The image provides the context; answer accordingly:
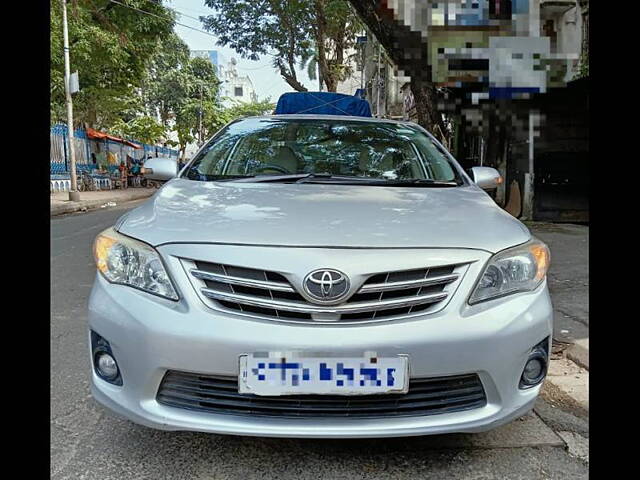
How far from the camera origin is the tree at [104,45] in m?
17.5

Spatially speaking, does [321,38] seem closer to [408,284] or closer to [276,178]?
[276,178]

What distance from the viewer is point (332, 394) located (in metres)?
1.70

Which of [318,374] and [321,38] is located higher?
[321,38]

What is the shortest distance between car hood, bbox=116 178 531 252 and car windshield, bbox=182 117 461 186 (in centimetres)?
30

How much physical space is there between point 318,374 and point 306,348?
9cm

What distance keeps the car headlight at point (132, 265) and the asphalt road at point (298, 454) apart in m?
0.55

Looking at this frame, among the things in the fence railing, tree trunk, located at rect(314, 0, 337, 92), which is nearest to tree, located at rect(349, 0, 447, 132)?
→ the fence railing

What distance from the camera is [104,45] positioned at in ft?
58.5

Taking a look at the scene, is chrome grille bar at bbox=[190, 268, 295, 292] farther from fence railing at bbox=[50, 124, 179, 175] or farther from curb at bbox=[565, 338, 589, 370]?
fence railing at bbox=[50, 124, 179, 175]

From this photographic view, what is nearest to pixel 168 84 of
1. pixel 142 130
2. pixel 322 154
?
pixel 142 130

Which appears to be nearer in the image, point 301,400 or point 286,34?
point 301,400

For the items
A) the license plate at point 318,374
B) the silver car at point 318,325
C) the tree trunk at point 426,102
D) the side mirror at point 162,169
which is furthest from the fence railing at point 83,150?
the license plate at point 318,374

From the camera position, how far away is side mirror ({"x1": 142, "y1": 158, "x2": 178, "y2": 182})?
2941mm
